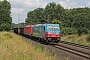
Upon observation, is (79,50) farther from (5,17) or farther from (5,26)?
(5,17)

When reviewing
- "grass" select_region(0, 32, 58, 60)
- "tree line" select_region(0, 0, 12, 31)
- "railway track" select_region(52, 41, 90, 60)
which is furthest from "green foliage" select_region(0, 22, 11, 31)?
"grass" select_region(0, 32, 58, 60)

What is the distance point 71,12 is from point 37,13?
3306cm

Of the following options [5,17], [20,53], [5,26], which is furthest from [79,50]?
[5,17]

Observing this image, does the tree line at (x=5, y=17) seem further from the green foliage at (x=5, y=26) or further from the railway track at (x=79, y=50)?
the railway track at (x=79, y=50)

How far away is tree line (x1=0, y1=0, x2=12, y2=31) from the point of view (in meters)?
70.2

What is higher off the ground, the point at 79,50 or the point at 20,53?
the point at 20,53

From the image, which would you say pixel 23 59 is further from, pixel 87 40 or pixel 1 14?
pixel 1 14

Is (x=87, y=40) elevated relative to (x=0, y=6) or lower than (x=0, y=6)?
lower

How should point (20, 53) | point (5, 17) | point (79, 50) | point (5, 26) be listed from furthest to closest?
point (5, 17), point (5, 26), point (79, 50), point (20, 53)

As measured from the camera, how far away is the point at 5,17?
71938mm

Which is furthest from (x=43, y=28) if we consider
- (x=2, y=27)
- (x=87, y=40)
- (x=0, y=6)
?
(x=0, y=6)

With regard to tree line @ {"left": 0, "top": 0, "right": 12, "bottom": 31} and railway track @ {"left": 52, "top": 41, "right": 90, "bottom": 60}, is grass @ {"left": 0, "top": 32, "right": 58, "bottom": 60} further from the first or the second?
tree line @ {"left": 0, "top": 0, "right": 12, "bottom": 31}

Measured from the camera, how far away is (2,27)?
70312 mm

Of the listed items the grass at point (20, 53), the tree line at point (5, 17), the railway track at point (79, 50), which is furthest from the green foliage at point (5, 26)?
the grass at point (20, 53)
